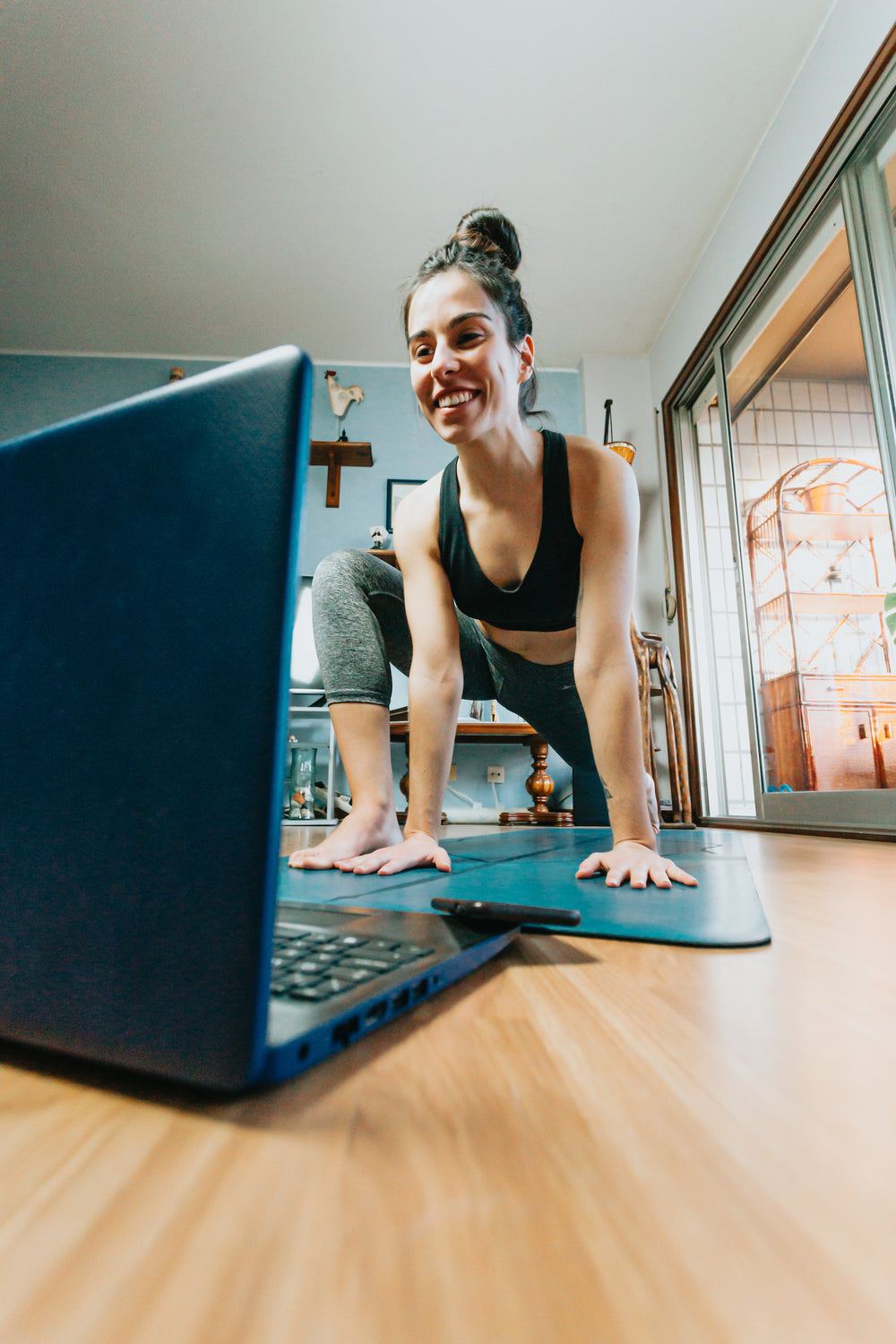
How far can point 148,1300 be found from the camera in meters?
0.13

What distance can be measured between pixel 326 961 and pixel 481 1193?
16 cm

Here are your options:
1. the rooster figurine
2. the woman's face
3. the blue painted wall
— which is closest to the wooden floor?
the woman's face

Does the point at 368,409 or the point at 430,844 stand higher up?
the point at 368,409

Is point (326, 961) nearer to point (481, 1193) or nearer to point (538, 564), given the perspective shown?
point (481, 1193)

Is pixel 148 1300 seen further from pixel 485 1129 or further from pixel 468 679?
pixel 468 679

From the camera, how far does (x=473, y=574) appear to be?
1183 mm

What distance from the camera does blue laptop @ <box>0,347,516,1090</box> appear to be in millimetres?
213

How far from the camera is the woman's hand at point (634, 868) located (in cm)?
76

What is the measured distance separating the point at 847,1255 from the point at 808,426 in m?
2.64

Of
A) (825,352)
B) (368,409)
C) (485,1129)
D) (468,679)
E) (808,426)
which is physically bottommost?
(485,1129)

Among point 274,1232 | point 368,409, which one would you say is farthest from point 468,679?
point 368,409

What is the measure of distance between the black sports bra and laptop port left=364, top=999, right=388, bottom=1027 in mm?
927

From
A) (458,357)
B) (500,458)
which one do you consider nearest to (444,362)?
(458,357)

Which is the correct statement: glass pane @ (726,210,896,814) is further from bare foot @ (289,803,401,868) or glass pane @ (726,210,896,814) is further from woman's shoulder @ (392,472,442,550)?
bare foot @ (289,803,401,868)
